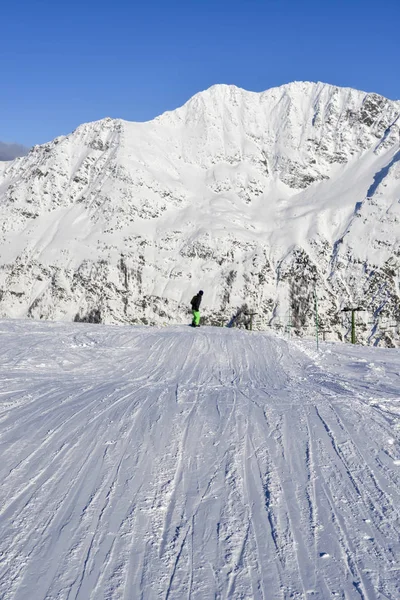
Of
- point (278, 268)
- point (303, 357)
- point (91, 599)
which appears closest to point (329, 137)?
point (278, 268)

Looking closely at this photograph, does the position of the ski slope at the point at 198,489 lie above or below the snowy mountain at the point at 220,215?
below

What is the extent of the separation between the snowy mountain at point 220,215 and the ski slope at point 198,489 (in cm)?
11021

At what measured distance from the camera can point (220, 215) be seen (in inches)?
5837

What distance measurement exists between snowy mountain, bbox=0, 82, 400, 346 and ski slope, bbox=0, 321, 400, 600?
362 ft

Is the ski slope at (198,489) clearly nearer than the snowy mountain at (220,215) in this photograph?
Yes

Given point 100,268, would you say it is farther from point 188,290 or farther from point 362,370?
point 362,370

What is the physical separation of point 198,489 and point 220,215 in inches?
5754

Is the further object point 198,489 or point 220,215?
point 220,215

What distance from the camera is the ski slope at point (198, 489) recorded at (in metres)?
3.55

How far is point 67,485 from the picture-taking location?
4.84 m

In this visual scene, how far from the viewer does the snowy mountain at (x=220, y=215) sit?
132875mm

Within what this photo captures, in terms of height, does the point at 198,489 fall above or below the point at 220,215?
below

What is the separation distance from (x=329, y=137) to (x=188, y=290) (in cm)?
7765

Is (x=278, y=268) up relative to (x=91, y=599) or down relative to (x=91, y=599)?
up
